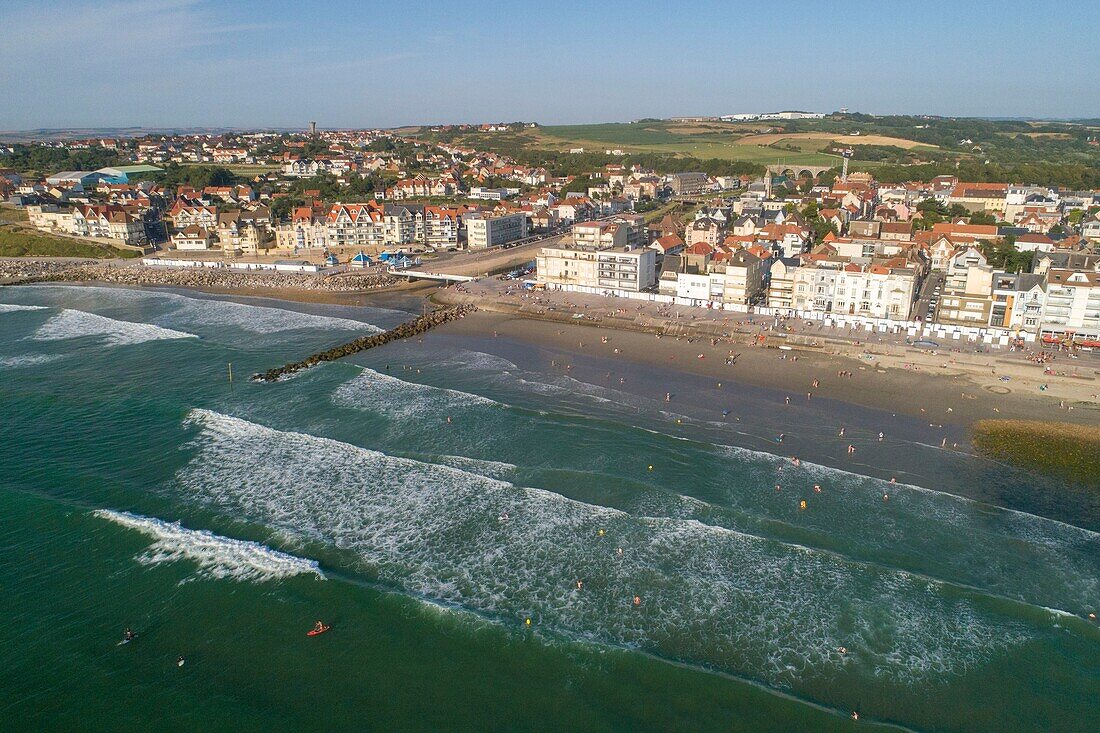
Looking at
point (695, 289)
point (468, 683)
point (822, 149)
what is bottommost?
point (468, 683)

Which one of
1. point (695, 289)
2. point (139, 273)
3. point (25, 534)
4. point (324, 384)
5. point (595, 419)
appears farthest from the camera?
point (139, 273)

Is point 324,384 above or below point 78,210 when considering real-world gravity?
below

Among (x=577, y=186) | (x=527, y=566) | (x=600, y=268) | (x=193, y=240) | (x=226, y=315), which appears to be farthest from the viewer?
(x=577, y=186)

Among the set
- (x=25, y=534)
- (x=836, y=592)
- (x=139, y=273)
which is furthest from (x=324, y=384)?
(x=139, y=273)

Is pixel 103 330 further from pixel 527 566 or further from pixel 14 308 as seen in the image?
pixel 527 566

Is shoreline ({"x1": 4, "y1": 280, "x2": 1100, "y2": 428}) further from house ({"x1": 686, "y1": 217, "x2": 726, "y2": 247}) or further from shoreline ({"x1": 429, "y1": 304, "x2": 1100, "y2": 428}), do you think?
house ({"x1": 686, "y1": 217, "x2": 726, "y2": 247})

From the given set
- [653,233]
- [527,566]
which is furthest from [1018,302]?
[527,566]

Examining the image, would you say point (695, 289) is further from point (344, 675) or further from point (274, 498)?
point (344, 675)
